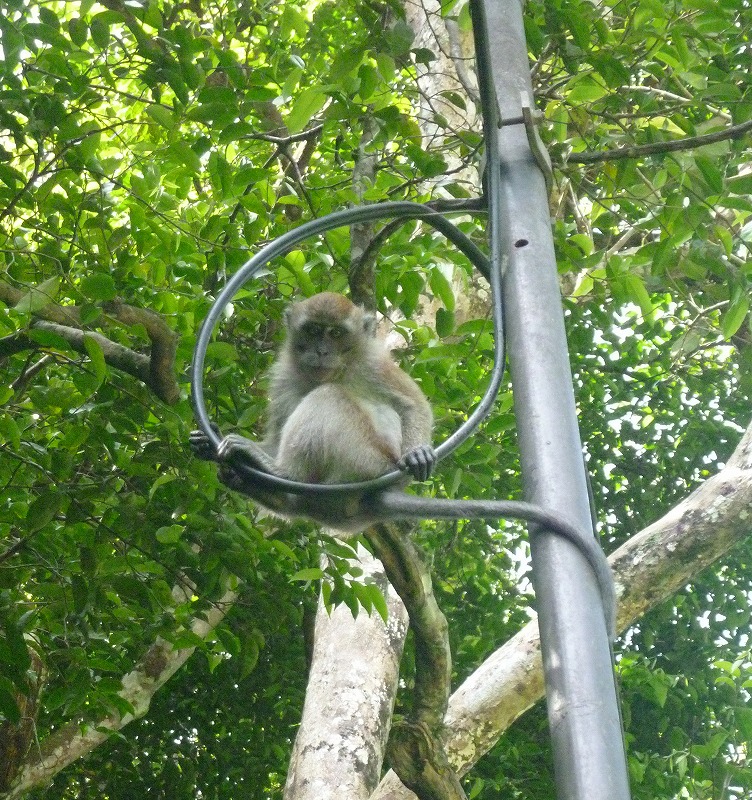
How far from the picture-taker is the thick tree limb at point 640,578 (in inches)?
211

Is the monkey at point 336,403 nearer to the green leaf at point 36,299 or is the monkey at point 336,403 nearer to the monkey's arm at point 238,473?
the monkey's arm at point 238,473

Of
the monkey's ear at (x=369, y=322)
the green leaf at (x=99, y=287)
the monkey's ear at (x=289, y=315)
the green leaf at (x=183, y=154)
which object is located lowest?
the green leaf at (x=99, y=287)

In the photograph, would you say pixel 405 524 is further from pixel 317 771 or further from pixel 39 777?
pixel 39 777

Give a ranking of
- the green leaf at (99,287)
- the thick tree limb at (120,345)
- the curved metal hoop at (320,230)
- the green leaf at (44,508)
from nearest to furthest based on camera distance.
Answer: the curved metal hoop at (320,230) < the green leaf at (99,287) < the thick tree limb at (120,345) < the green leaf at (44,508)

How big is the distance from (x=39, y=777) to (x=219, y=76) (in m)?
4.40

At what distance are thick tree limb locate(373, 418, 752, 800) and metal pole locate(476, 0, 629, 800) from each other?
3799 millimetres

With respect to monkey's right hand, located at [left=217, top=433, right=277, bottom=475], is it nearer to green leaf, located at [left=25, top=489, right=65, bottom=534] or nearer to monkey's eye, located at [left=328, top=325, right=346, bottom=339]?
monkey's eye, located at [left=328, top=325, right=346, bottom=339]

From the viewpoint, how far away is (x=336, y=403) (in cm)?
389

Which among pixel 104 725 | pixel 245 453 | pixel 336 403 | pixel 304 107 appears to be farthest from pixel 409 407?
pixel 104 725

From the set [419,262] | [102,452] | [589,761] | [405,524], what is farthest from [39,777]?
[589,761]

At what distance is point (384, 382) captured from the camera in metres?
4.14

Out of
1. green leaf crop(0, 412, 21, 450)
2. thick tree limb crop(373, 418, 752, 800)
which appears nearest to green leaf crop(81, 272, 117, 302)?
green leaf crop(0, 412, 21, 450)

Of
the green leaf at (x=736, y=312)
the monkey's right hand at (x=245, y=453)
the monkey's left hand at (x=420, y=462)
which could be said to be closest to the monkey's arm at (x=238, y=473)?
the monkey's right hand at (x=245, y=453)

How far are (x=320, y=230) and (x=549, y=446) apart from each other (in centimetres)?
98
